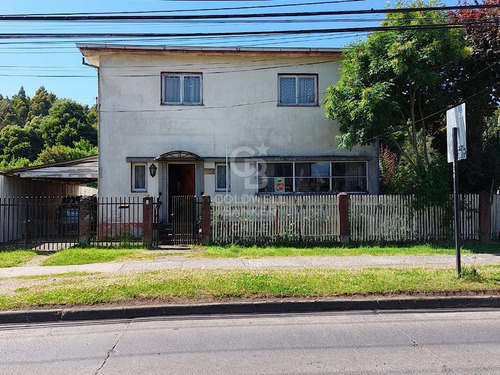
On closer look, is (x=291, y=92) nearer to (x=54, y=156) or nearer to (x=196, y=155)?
(x=196, y=155)

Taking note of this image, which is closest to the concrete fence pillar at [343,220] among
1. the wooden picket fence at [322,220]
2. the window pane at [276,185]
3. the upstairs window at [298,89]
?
the wooden picket fence at [322,220]

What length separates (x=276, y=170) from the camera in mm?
14852

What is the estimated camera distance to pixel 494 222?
13008mm

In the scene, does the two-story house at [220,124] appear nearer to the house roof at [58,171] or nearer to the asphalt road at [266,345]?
the house roof at [58,171]

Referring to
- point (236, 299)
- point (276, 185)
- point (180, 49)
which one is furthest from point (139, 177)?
point (236, 299)

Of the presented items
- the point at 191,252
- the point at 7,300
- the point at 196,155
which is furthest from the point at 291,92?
the point at 7,300

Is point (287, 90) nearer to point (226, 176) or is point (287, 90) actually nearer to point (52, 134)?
point (226, 176)

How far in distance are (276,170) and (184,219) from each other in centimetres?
415

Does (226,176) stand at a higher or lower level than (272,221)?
higher

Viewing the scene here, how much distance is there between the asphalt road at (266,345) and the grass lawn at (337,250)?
493 cm

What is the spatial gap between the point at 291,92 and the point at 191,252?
24.5ft

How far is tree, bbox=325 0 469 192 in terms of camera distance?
39.1 feet

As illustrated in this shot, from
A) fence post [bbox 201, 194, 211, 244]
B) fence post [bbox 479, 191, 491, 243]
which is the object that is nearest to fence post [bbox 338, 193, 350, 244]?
fence post [bbox 201, 194, 211, 244]

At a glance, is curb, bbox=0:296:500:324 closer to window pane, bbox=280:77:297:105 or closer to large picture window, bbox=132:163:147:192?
large picture window, bbox=132:163:147:192
